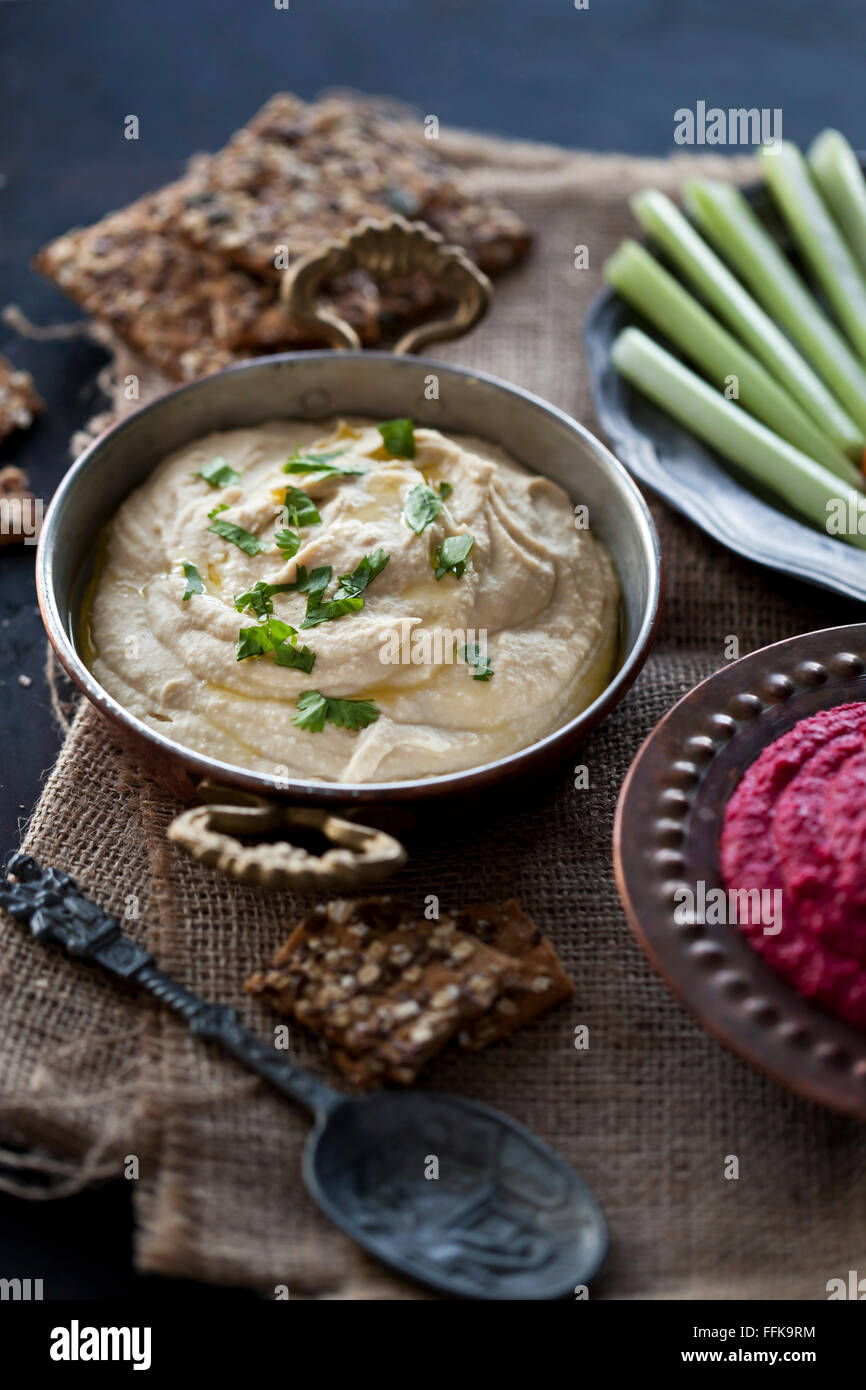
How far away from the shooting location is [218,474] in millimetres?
3912

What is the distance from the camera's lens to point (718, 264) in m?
4.90

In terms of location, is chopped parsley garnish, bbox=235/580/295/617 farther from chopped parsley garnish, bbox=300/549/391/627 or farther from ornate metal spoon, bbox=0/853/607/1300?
ornate metal spoon, bbox=0/853/607/1300

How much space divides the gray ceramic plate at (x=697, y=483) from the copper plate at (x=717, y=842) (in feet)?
1.98

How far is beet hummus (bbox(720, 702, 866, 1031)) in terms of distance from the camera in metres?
2.80

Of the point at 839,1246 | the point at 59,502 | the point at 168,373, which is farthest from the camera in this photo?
the point at 168,373

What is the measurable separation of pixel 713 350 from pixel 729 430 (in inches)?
16.8

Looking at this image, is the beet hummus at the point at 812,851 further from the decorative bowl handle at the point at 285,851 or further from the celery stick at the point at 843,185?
the celery stick at the point at 843,185

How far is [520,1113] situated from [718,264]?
127 inches

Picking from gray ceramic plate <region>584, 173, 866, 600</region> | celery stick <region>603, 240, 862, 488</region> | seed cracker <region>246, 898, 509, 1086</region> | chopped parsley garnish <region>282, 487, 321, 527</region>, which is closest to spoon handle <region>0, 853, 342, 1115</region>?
seed cracker <region>246, 898, 509, 1086</region>

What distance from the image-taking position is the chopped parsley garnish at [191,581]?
355cm

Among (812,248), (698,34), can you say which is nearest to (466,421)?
(812,248)

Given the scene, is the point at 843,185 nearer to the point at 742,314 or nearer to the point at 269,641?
the point at 742,314

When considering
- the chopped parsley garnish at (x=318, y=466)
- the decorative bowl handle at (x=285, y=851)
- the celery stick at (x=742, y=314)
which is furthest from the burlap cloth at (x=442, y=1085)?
the celery stick at (x=742, y=314)

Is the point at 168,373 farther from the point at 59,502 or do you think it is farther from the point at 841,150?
the point at 841,150
